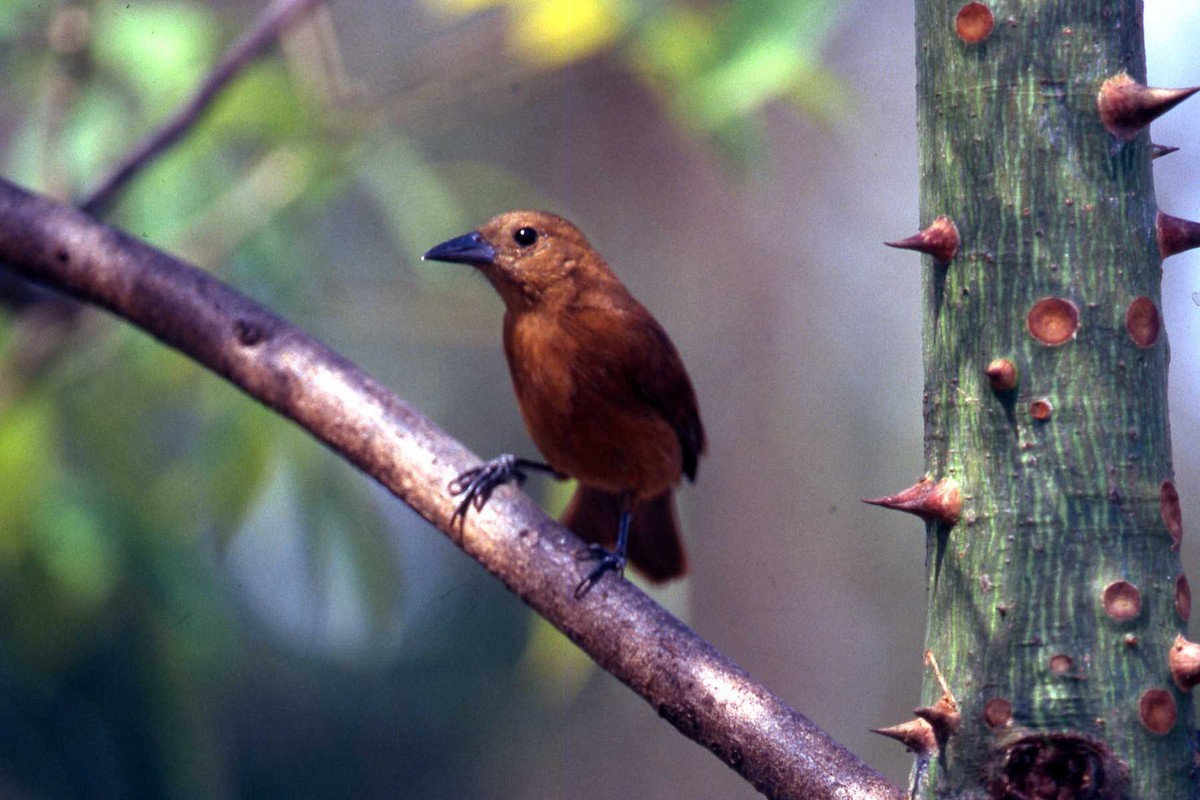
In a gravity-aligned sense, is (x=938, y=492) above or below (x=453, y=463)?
below

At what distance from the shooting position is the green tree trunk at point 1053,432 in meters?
1.20

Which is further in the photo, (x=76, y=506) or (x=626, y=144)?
(x=626, y=144)

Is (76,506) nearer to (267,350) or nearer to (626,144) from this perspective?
(267,350)

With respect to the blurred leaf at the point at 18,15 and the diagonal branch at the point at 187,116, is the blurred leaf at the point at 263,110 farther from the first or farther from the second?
the blurred leaf at the point at 18,15

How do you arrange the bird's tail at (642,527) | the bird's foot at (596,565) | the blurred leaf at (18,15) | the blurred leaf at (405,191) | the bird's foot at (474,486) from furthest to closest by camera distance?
the blurred leaf at (405,191) < the bird's tail at (642,527) < the blurred leaf at (18,15) < the bird's foot at (474,486) < the bird's foot at (596,565)

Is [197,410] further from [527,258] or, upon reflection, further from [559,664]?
[559,664]

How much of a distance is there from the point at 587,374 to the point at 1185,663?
1.66 metres

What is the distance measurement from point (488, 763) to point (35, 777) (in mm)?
1458

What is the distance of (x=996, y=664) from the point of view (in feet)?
4.01

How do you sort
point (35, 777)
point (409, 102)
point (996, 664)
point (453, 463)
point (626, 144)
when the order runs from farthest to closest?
1. point (626, 144)
2. point (409, 102)
3. point (35, 777)
4. point (453, 463)
5. point (996, 664)

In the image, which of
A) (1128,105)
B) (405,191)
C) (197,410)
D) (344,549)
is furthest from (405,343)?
(1128,105)

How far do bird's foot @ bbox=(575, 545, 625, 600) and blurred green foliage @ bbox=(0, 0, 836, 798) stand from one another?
93cm

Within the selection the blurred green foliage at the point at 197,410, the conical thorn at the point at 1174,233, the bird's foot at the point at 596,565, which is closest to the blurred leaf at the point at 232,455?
the blurred green foliage at the point at 197,410

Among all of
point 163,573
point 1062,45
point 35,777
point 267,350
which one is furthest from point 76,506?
point 1062,45
